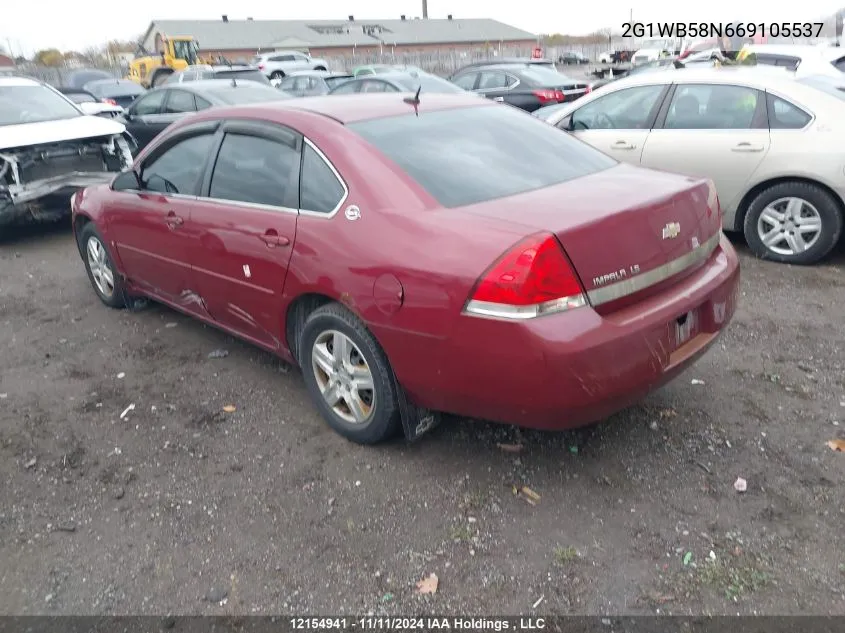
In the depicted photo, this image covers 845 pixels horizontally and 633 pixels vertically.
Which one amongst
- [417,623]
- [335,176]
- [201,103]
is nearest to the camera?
[417,623]

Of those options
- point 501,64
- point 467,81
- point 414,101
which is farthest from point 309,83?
point 414,101

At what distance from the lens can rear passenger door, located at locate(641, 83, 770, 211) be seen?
609 centimetres

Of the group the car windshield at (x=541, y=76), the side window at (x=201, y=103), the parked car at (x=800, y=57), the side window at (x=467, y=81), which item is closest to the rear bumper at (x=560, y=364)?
the side window at (x=201, y=103)

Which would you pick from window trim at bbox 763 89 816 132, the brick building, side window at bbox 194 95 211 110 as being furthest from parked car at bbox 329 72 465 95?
the brick building

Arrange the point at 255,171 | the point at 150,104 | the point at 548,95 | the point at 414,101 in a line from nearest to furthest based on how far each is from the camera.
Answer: the point at 255,171, the point at 414,101, the point at 150,104, the point at 548,95

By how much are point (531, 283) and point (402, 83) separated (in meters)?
11.2

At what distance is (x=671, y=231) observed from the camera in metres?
3.12

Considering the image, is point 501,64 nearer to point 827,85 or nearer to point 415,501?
point 827,85

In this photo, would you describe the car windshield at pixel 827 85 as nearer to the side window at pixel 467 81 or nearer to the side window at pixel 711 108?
the side window at pixel 711 108

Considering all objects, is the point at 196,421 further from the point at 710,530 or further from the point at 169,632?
the point at 710,530

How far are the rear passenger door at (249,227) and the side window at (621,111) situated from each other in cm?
420

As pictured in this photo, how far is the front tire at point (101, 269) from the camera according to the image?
17.9 feet

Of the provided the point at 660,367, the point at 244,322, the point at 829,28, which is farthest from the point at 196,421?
the point at 829,28

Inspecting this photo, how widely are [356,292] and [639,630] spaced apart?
1709 millimetres
